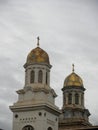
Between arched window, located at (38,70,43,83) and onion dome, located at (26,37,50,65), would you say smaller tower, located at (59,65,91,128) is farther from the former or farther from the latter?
arched window, located at (38,70,43,83)

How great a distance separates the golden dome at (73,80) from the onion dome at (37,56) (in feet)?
59.8

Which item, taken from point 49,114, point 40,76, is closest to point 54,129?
point 49,114

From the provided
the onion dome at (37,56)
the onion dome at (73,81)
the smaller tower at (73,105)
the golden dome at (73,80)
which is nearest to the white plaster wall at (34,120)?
the onion dome at (37,56)

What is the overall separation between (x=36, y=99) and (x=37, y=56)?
6.46 meters

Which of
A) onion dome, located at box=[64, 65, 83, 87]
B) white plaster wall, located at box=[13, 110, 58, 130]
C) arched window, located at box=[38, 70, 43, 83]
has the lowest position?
white plaster wall, located at box=[13, 110, 58, 130]

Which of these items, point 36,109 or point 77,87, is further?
point 77,87

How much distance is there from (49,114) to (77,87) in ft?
66.7

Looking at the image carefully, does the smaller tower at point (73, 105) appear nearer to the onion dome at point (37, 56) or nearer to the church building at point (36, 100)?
the church building at point (36, 100)

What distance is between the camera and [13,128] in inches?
2894

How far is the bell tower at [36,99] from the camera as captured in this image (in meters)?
72.6

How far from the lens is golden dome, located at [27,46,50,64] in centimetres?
7575

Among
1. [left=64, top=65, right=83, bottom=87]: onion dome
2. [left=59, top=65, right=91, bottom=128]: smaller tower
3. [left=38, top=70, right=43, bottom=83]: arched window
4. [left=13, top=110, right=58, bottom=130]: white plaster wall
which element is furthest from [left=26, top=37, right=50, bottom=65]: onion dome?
[left=64, top=65, right=83, bottom=87]: onion dome

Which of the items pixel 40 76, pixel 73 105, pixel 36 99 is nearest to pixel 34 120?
pixel 36 99

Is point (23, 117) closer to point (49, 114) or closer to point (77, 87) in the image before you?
point (49, 114)
